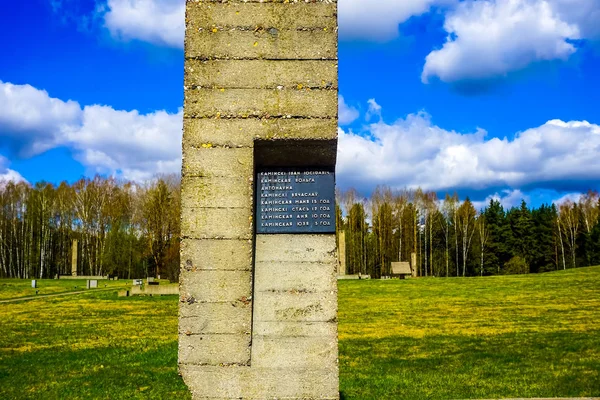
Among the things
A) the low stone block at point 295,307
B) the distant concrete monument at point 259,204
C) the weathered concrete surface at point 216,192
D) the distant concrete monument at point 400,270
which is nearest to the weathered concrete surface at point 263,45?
the distant concrete monument at point 259,204

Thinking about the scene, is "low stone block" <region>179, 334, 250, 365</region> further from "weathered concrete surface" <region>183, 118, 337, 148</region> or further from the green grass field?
"weathered concrete surface" <region>183, 118, 337, 148</region>

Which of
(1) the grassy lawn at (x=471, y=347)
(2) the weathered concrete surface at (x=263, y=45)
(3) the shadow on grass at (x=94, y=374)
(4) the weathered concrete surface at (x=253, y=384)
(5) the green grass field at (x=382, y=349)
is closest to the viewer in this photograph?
(4) the weathered concrete surface at (x=253, y=384)

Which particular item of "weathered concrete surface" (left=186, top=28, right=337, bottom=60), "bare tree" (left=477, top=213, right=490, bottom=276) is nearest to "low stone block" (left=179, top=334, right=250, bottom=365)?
"weathered concrete surface" (left=186, top=28, right=337, bottom=60)

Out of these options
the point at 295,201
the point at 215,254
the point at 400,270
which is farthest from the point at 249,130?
the point at 400,270

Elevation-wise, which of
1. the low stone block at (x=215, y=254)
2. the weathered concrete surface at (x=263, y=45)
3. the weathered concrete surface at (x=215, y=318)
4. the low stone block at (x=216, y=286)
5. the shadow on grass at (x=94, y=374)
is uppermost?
the weathered concrete surface at (x=263, y=45)

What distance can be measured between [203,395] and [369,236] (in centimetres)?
6732

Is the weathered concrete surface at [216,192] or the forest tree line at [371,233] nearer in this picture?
the weathered concrete surface at [216,192]

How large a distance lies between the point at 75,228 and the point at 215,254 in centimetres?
6660

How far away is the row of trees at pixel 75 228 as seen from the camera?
6244 centimetres

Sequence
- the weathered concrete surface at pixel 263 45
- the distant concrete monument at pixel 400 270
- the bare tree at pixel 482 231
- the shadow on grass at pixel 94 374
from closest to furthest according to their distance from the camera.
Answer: the weathered concrete surface at pixel 263 45, the shadow on grass at pixel 94 374, the distant concrete monument at pixel 400 270, the bare tree at pixel 482 231

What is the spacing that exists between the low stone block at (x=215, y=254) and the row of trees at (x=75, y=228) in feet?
178

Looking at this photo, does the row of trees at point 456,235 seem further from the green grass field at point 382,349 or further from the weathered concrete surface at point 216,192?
the weathered concrete surface at point 216,192

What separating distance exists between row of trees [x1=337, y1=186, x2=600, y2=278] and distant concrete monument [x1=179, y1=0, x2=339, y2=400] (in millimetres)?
63753

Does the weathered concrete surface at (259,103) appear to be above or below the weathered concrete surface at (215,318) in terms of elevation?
above
